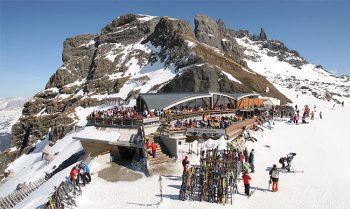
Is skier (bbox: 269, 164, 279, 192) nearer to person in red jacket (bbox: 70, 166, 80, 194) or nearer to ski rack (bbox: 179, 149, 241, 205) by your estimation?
ski rack (bbox: 179, 149, 241, 205)

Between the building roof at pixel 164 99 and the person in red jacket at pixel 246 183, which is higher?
the building roof at pixel 164 99

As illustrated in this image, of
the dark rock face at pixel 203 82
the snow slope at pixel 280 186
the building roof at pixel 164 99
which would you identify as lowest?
the snow slope at pixel 280 186

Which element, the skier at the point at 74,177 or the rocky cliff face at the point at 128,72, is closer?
the skier at the point at 74,177

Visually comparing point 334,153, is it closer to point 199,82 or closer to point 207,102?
point 207,102

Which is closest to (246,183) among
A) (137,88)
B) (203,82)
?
(203,82)

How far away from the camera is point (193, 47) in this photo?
80750 mm

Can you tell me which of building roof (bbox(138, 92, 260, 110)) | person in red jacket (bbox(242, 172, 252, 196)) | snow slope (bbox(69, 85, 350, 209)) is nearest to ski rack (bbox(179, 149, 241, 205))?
snow slope (bbox(69, 85, 350, 209))

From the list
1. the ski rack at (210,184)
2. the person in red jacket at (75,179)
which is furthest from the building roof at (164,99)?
the ski rack at (210,184)

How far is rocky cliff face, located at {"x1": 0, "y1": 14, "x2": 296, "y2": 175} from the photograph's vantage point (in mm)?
68688

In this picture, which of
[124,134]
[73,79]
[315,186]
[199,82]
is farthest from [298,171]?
[73,79]

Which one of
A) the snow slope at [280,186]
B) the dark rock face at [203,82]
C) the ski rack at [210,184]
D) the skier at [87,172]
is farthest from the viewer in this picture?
the dark rock face at [203,82]

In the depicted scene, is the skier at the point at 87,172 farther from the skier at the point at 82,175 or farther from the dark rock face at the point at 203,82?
the dark rock face at the point at 203,82

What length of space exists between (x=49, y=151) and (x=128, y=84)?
44153mm

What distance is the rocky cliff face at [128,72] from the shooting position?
68688mm
